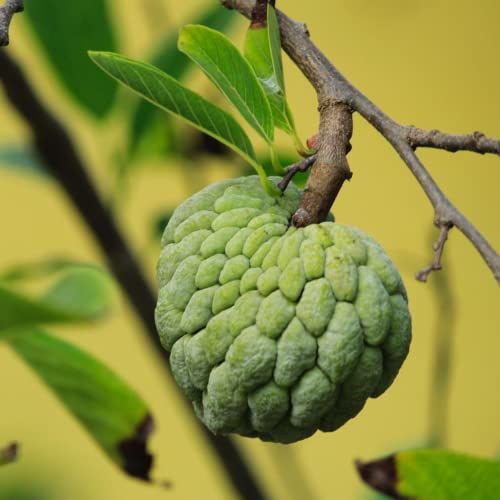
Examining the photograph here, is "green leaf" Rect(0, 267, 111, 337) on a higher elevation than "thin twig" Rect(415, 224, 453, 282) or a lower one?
higher

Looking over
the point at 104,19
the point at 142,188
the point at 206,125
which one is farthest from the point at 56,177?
the point at 142,188

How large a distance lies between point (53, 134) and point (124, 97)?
42cm

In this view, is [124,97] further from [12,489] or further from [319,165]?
[319,165]

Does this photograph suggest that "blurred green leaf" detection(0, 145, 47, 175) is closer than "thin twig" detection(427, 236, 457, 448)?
No

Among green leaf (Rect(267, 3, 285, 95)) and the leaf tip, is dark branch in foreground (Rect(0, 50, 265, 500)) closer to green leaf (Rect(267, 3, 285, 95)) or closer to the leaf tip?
the leaf tip

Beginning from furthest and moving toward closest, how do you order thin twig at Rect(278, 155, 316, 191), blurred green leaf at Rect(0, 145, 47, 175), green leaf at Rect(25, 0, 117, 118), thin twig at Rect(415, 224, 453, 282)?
blurred green leaf at Rect(0, 145, 47, 175), green leaf at Rect(25, 0, 117, 118), thin twig at Rect(278, 155, 316, 191), thin twig at Rect(415, 224, 453, 282)

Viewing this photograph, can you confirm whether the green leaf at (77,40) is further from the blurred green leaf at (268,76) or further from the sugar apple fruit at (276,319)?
the sugar apple fruit at (276,319)

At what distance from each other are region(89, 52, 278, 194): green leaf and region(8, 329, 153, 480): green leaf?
0.44 meters

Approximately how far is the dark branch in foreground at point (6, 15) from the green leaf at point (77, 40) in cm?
95

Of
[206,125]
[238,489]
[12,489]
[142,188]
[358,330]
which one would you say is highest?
[142,188]

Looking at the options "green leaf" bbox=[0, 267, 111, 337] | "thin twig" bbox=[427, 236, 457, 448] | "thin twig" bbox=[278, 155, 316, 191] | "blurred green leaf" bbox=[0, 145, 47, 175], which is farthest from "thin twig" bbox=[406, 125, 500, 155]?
"blurred green leaf" bbox=[0, 145, 47, 175]

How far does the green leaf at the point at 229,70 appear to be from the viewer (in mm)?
1044

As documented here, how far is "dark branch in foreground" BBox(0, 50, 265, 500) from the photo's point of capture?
68.8 inches

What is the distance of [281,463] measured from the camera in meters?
2.07
